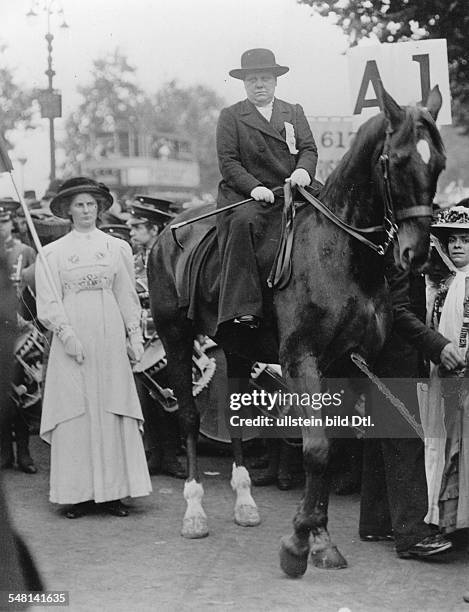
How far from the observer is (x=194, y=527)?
6.00 m

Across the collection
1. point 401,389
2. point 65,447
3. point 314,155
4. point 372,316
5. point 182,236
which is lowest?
point 65,447

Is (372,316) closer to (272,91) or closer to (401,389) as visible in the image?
(401,389)

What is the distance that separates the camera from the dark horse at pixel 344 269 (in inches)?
190

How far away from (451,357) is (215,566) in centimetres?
172

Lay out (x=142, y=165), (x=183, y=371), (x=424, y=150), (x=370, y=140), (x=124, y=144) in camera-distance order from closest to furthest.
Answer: (x=424, y=150) → (x=370, y=140) → (x=183, y=371) → (x=142, y=165) → (x=124, y=144)

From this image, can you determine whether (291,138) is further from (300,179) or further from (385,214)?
(385,214)

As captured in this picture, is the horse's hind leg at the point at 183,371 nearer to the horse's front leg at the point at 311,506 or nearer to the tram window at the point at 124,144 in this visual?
the horse's front leg at the point at 311,506

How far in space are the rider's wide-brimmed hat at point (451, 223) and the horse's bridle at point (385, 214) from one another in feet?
1.01

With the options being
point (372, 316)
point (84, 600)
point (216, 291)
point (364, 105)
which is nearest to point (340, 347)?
point (372, 316)

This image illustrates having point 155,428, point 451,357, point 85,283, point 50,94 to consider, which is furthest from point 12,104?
point 451,357

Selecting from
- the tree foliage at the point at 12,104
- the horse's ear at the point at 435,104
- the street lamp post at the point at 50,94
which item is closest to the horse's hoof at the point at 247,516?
the horse's ear at the point at 435,104

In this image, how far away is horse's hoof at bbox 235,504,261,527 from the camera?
6.18 metres

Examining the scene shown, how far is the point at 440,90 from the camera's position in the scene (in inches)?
217

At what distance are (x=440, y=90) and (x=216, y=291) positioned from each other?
70.0 inches
